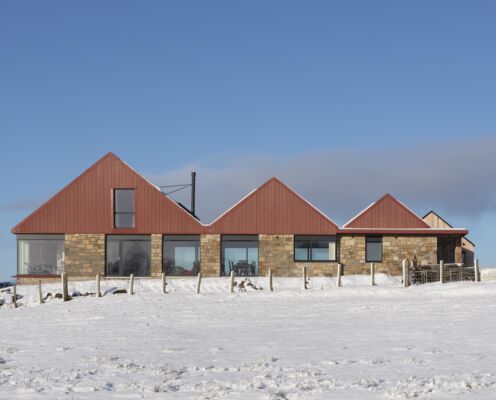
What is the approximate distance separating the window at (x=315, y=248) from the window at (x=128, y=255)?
9416 millimetres

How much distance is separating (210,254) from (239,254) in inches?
72.7

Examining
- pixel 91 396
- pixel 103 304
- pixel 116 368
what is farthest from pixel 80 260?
pixel 91 396

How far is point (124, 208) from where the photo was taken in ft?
168

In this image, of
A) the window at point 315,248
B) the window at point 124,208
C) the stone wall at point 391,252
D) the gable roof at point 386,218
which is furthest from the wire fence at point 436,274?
the window at point 124,208

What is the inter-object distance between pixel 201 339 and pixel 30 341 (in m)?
5.36

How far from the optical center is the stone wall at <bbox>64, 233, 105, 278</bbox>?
50.4m

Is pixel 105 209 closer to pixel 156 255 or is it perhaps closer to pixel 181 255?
pixel 156 255

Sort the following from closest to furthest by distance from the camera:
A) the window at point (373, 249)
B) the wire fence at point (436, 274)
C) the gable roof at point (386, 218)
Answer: the wire fence at point (436, 274) < the window at point (373, 249) < the gable roof at point (386, 218)

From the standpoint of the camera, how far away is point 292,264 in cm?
5069

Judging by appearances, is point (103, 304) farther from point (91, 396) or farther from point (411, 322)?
point (91, 396)

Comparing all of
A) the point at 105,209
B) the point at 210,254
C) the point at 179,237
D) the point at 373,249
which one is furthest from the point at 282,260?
the point at 105,209

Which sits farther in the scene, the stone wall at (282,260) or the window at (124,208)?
the window at (124,208)

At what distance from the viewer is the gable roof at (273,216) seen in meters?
51.0

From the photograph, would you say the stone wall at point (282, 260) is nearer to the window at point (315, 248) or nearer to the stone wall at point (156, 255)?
the window at point (315, 248)
